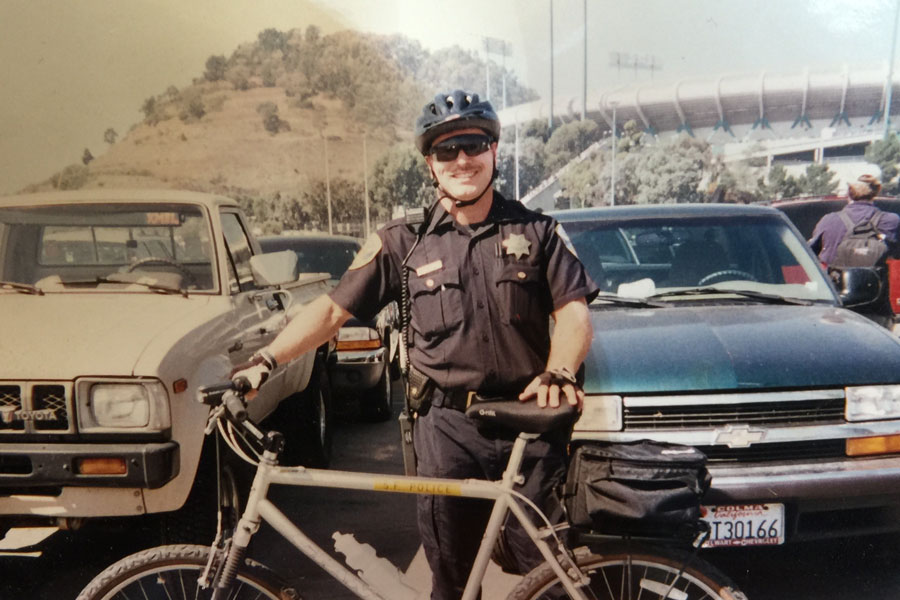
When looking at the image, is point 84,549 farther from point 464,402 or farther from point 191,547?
point 464,402

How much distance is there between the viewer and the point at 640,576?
2.04 m

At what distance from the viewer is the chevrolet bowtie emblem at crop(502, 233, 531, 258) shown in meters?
2.27

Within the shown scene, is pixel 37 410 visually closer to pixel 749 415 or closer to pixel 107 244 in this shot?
pixel 107 244

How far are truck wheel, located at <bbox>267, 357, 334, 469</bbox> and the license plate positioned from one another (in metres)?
2.90

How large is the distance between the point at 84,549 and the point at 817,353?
3.63m

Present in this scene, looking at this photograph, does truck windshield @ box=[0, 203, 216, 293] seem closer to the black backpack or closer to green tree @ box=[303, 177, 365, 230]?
green tree @ box=[303, 177, 365, 230]

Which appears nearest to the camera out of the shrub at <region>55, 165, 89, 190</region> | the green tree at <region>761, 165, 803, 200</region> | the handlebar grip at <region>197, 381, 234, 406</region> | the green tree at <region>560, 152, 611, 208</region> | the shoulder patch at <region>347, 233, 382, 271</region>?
the handlebar grip at <region>197, 381, 234, 406</region>

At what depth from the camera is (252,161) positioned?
207 inches

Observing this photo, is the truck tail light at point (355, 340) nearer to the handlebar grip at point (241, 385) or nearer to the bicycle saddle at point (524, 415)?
the handlebar grip at point (241, 385)

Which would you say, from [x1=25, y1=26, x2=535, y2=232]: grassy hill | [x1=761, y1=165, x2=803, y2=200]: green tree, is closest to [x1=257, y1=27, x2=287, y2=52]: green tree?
[x1=25, y1=26, x2=535, y2=232]: grassy hill

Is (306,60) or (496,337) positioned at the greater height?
(306,60)

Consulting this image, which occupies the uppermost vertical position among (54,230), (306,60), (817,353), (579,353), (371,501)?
(306,60)

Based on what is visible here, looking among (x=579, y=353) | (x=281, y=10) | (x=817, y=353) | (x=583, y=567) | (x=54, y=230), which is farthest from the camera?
(x=281, y=10)

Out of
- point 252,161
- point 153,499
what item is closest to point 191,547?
point 153,499
